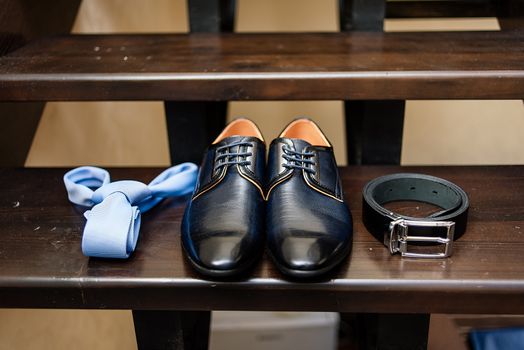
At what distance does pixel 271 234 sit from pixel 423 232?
0.53ft

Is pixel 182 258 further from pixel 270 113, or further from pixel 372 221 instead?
pixel 270 113

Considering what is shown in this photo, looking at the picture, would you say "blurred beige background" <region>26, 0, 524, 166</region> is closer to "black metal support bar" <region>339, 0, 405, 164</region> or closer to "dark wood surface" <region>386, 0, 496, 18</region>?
"dark wood surface" <region>386, 0, 496, 18</region>

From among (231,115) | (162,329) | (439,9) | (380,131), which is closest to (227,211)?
(162,329)

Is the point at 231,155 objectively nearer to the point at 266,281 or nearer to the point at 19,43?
the point at 266,281

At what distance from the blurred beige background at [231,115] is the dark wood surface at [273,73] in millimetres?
453

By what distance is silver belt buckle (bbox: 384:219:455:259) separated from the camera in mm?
570

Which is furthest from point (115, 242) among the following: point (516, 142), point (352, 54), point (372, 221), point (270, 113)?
point (516, 142)

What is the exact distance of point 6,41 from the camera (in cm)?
82

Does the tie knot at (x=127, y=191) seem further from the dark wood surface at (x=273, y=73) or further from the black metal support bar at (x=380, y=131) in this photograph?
the black metal support bar at (x=380, y=131)

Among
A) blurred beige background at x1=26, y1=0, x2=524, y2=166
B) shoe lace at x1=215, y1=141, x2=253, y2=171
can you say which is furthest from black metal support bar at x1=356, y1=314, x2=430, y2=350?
blurred beige background at x1=26, y1=0, x2=524, y2=166

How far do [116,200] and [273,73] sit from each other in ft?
0.84

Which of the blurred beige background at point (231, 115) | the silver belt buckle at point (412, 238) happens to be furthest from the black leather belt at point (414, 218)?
the blurred beige background at point (231, 115)

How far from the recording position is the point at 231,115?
1728mm

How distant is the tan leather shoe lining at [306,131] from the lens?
762 mm
